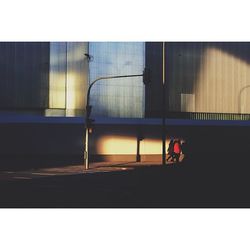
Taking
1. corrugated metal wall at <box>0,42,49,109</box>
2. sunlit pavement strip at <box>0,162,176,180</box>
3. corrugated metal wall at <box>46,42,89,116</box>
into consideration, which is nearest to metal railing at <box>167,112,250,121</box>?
corrugated metal wall at <box>46,42,89,116</box>

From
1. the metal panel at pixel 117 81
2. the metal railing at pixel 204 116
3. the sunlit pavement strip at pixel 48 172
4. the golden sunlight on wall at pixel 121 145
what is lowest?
the sunlit pavement strip at pixel 48 172

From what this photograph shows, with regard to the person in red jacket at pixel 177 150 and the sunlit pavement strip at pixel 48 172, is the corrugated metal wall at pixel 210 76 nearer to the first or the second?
the person in red jacket at pixel 177 150

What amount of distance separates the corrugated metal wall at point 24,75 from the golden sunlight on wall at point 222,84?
40.0ft

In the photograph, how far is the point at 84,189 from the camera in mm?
12602

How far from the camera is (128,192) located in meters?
11.9

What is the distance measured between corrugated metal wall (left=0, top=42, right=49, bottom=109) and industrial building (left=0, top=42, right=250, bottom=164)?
2.8 inches

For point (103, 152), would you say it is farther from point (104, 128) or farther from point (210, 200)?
point (210, 200)

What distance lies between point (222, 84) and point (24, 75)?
51.6 ft

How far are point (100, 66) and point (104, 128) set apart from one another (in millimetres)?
4607

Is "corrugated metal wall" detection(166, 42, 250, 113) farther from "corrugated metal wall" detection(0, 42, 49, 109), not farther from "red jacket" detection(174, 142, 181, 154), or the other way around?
"corrugated metal wall" detection(0, 42, 49, 109)

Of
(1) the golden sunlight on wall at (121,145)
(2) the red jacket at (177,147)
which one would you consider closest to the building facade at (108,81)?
(1) the golden sunlight on wall at (121,145)

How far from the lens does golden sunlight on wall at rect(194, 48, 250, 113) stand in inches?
1172

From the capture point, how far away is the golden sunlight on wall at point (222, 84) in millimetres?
29766

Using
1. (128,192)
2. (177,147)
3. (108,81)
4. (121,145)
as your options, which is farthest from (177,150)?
(128,192)
